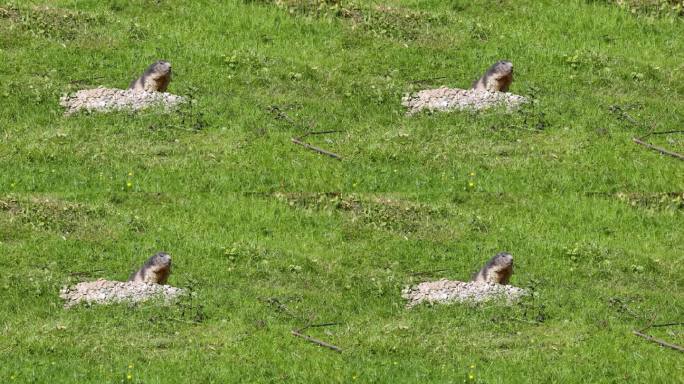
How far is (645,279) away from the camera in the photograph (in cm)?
2952

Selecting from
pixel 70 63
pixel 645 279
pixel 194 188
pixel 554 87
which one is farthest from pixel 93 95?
pixel 645 279

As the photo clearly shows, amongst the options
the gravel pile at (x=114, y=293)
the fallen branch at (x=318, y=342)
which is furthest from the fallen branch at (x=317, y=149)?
the fallen branch at (x=318, y=342)

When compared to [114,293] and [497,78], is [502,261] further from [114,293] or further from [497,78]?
[114,293]

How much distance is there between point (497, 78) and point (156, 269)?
10692 millimetres

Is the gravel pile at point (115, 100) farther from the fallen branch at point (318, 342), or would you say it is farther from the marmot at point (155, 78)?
the fallen branch at point (318, 342)

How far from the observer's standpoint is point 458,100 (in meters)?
34.6

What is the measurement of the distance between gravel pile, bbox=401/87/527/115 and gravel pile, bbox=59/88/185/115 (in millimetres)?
5486

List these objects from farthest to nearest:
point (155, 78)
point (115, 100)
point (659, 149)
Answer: point (155, 78) < point (115, 100) < point (659, 149)

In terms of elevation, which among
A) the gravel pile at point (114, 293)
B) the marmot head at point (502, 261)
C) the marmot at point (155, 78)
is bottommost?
the gravel pile at point (114, 293)

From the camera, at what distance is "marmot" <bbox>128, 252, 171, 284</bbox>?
28062 millimetres

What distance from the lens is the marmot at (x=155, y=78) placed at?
111 feet

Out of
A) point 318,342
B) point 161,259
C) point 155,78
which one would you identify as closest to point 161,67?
point 155,78

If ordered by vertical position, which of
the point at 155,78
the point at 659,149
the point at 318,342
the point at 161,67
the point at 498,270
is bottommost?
the point at 318,342

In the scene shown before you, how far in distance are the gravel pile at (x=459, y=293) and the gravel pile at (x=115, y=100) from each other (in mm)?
8533
